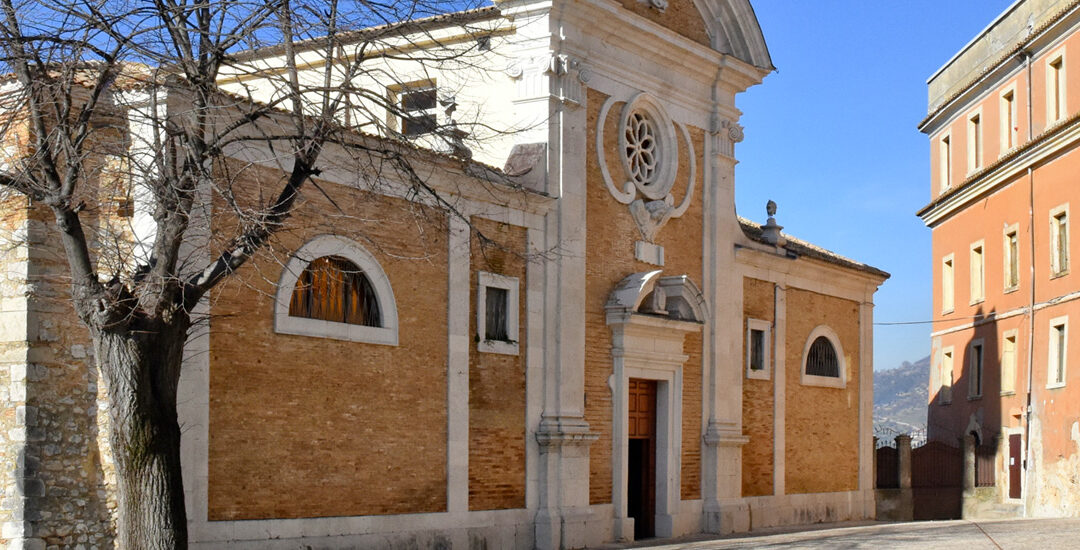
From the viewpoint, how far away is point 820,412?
2631cm

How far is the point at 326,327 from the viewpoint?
1527cm

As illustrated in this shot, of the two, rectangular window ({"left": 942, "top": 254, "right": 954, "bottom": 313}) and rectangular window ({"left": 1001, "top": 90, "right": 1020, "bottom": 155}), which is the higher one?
rectangular window ({"left": 1001, "top": 90, "right": 1020, "bottom": 155})

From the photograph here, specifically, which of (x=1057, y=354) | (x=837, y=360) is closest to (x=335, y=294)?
(x=837, y=360)

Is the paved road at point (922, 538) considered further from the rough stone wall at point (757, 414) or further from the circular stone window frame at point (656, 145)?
the circular stone window frame at point (656, 145)

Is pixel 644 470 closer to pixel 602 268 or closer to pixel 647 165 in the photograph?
pixel 602 268

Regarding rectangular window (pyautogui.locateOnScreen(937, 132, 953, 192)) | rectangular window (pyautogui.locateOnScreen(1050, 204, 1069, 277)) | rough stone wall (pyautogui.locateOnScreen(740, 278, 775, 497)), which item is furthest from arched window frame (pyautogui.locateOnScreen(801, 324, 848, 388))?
rectangular window (pyautogui.locateOnScreen(937, 132, 953, 192))

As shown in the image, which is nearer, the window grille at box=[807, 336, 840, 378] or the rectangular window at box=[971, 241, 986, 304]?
the window grille at box=[807, 336, 840, 378]

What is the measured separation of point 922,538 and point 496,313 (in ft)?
21.8

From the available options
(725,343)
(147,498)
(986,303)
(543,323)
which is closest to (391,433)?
(543,323)

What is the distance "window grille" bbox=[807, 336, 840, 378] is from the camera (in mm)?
26312

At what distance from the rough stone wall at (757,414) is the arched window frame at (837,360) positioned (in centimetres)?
155

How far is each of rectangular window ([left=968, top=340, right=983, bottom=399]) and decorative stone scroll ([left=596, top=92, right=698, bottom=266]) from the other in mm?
14082

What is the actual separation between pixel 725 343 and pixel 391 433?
8329 mm

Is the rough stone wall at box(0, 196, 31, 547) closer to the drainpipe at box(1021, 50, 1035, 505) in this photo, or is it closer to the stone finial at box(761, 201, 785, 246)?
the stone finial at box(761, 201, 785, 246)
